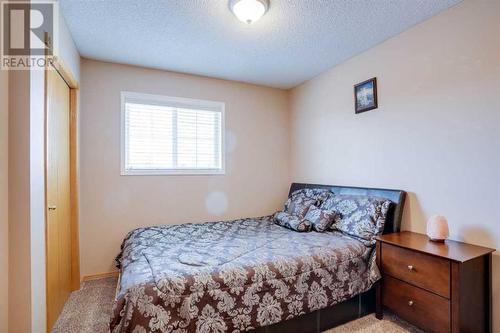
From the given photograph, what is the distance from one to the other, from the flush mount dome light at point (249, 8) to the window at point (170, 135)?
1610mm

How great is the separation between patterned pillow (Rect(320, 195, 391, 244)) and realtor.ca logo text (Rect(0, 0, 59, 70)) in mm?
2663

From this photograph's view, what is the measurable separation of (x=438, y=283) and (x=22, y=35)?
9.65ft

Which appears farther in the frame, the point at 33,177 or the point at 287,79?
the point at 287,79

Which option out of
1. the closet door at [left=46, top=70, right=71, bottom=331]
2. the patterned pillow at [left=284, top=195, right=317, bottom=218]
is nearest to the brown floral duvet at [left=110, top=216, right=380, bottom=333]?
the patterned pillow at [left=284, top=195, right=317, bottom=218]

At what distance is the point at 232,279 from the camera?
5.53 feet

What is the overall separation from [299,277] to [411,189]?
1.34 meters

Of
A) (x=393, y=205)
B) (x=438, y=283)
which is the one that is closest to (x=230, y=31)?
(x=393, y=205)

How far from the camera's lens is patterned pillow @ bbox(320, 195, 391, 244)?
231cm

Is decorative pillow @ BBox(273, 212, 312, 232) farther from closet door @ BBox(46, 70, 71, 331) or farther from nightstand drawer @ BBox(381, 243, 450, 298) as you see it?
closet door @ BBox(46, 70, 71, 331)

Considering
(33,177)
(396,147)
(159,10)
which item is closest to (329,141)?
(396,147)

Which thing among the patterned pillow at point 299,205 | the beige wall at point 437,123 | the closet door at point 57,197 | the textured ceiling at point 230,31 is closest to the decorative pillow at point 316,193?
the patterned pillow at point 299,205

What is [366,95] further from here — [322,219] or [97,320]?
[97,320]

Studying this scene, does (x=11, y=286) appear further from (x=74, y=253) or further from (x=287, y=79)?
(x=287, y=79)

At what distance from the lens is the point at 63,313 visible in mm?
2215
